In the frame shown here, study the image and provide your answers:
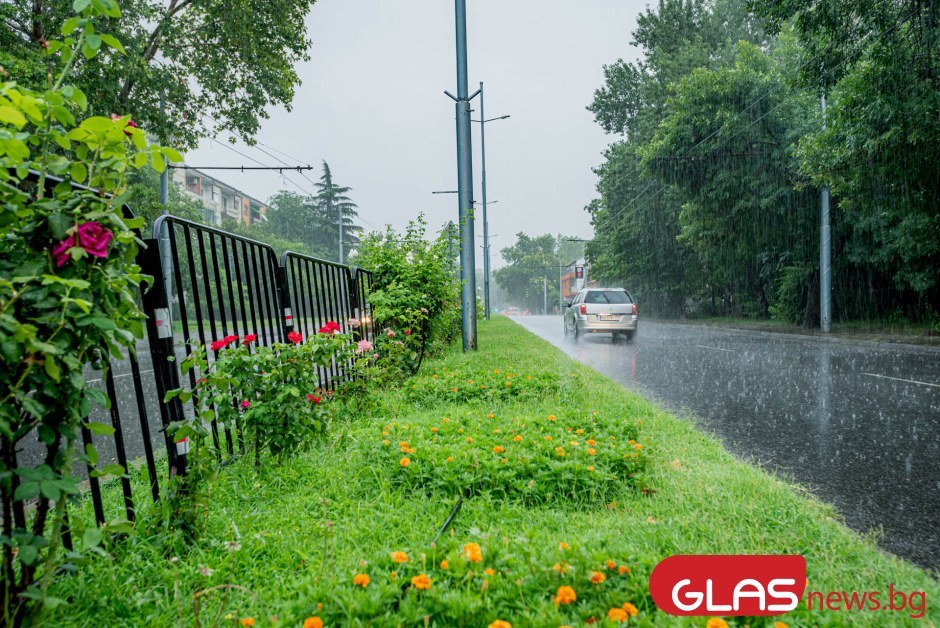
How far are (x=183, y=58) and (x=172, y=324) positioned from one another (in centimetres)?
1404

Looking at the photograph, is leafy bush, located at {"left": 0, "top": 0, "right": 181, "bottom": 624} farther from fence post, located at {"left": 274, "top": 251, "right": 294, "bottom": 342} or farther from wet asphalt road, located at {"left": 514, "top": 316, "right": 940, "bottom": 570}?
wet asphalt road, located at {"left": 514, "top": 316, "right": 940, "bottom": 570}

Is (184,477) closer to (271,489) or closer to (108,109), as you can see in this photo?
(271,489)

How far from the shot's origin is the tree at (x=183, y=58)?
11195 mm

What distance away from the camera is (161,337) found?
9.11 ft

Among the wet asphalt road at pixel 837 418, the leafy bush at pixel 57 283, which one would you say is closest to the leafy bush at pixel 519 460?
the wet asphalt road at pixel 837 418

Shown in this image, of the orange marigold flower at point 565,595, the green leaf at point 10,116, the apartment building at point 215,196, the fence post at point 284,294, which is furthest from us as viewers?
the apartment building at point 215,196

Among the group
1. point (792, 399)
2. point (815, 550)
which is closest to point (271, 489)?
point (815, 550)

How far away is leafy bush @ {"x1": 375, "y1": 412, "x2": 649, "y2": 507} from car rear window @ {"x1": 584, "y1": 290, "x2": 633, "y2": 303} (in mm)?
13976

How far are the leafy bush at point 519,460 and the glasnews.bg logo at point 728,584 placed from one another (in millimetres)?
956

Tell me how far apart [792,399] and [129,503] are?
6845 mm

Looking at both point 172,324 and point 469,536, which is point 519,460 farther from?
point 172,324

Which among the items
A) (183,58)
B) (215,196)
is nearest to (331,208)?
(215,196)

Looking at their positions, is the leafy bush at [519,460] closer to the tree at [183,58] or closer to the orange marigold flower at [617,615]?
the orange marigold flower at [617,615]

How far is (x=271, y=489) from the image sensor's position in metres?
3.21
